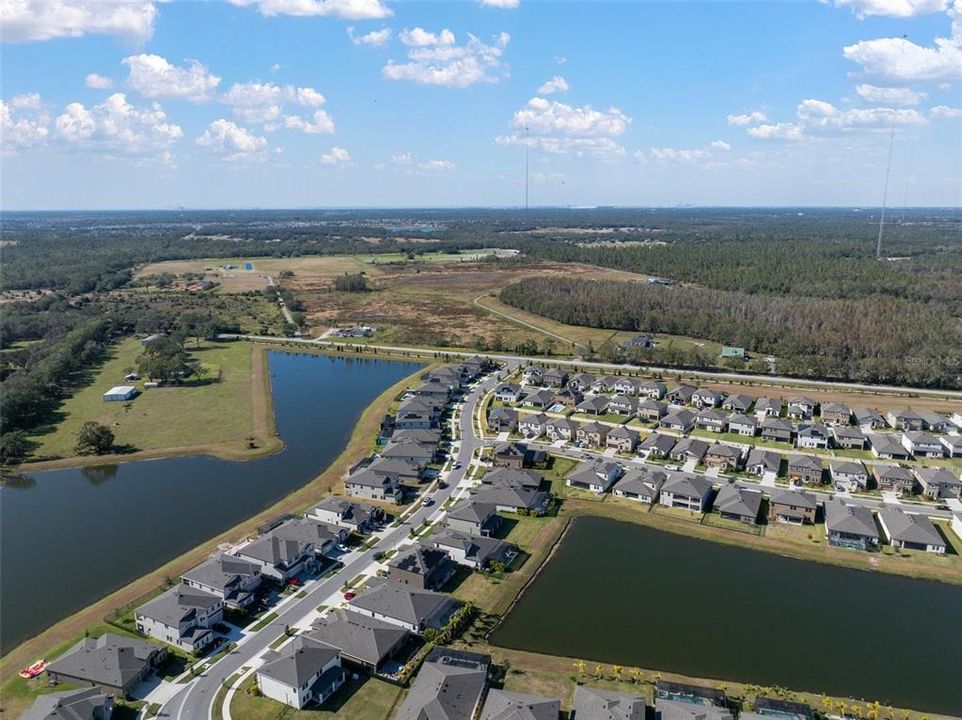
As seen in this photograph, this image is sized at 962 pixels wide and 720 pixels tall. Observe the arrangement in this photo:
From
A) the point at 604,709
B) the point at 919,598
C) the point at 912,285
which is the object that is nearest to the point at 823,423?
the point at 919,598

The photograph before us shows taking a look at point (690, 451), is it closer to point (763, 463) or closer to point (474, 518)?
point (763, 463)

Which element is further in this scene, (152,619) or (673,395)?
(673,395)

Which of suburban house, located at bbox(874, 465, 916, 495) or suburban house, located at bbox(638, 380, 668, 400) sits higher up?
suburban house, located at bbox(638, 380, 668, 400)

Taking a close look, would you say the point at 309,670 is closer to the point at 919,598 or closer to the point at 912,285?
the point at 919,598

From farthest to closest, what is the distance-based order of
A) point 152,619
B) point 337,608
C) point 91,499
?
point 91,499 < point 337,608 < point 152,619

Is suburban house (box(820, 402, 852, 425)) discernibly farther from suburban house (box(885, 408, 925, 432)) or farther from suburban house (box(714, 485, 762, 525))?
suburban house (box(714, 485, 762, 525))

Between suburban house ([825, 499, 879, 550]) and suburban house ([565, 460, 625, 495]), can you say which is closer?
suburban house ([825, 499, 879, 550])

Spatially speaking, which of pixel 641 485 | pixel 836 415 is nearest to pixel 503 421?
pixel 641 485

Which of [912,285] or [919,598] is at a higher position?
[912,285]

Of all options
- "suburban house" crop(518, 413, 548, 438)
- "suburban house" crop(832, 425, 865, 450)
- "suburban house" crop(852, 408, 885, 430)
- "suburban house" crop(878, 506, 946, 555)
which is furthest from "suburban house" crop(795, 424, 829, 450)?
"suburban house" crop(518, 413, 548, 438)
